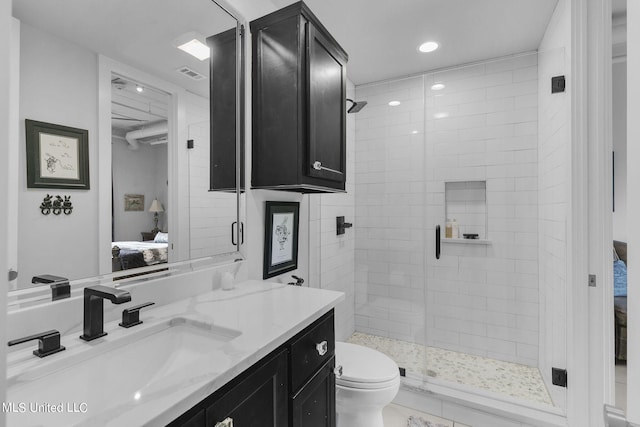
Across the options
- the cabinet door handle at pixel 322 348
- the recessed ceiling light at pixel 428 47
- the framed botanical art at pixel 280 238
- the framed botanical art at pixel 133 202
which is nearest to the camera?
the framed botanical art at pixel 133 202

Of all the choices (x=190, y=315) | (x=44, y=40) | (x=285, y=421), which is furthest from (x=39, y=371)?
(x=44, y=40)

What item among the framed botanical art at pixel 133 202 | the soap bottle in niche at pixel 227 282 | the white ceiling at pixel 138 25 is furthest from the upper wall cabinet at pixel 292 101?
the framed botanical art at pixel 133 202

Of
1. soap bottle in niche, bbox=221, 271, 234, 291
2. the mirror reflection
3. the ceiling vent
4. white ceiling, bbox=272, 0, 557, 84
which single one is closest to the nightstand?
the mirror reflection

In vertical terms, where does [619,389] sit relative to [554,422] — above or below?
above

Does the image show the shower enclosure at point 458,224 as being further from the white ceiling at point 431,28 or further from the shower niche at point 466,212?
the white ceiling at point 431,28

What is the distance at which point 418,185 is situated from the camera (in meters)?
2.68

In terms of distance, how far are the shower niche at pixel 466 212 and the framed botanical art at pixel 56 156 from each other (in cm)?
248

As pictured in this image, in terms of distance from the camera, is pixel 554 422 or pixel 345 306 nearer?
pixel 554 422

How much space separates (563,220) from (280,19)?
1.88 metres

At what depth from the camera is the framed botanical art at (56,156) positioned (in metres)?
0.82

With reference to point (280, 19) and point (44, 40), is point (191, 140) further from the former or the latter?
point (280, 19)

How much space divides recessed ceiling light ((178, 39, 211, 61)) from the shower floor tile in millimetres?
2433

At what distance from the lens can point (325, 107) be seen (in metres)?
1.62

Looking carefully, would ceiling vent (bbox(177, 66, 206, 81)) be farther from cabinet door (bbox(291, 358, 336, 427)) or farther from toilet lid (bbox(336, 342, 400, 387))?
toilet lid (bbox(336, 342, 400, 387))
